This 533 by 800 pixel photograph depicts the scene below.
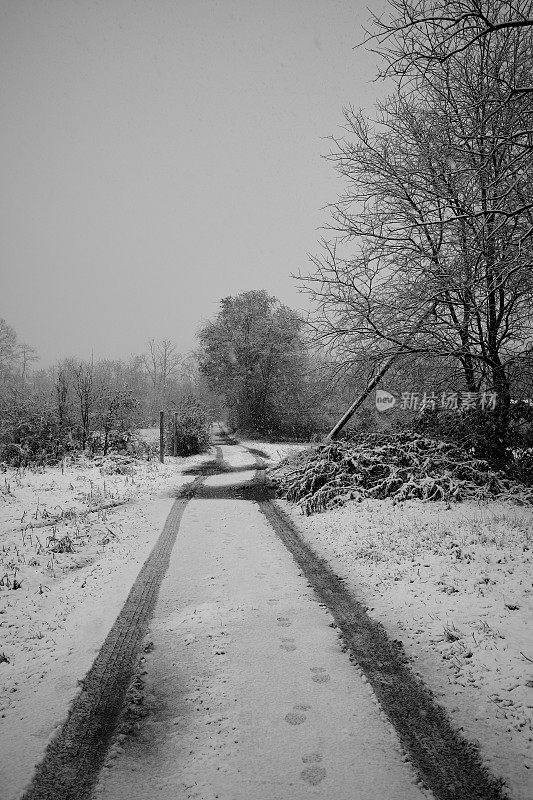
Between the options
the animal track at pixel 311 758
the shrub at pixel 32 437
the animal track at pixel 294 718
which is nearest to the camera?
the animal track at pixel 311 758

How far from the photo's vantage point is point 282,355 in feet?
107

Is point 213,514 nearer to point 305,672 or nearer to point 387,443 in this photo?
Answer: point 387,443

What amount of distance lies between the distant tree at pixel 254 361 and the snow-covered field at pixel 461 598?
25.7 meters

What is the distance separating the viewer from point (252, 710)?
2922 millimetres

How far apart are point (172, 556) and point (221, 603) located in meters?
1.81

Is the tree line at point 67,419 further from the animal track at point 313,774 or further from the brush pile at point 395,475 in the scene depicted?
the animal track at point 313,774

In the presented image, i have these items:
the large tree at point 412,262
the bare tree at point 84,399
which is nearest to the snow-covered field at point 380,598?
the large tree at point 412,262

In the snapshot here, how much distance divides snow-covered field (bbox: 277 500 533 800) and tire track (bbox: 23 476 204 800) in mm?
2386

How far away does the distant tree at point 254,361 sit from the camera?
32625mm

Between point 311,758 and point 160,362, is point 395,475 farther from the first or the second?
point 160,362

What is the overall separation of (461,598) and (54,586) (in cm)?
493

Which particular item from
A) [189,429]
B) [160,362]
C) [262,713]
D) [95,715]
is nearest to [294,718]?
[262,713]

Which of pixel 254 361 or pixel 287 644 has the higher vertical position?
pixel 254 361

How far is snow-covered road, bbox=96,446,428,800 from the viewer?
2.34 meters
